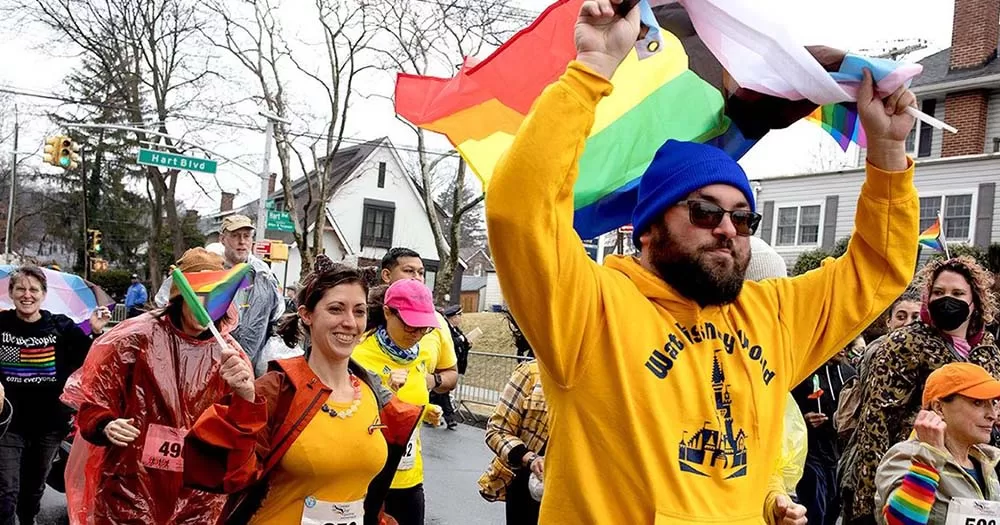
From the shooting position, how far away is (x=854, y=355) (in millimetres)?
8180

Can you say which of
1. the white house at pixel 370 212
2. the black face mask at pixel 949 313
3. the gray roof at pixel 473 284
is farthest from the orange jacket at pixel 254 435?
the gray roof at pixel 473 284

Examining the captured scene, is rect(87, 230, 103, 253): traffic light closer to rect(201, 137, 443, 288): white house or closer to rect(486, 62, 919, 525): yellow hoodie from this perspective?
rect(201, 137, 443, 288): white house

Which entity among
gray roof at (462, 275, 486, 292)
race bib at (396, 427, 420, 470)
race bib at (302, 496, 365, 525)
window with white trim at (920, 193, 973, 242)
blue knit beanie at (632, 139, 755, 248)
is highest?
window with white trim at (920, 193, 973, 242)

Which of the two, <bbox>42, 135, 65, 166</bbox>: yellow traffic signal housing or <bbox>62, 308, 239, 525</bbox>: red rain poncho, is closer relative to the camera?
<bbox>62, 308, 239, 525</bbox>: red rain poncho

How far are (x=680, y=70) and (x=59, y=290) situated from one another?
6281 millimetres

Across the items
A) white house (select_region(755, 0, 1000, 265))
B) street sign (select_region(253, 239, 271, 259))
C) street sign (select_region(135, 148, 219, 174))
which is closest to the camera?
street sign (select_region(135, 148, 219, 174))

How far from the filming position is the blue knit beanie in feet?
8.09

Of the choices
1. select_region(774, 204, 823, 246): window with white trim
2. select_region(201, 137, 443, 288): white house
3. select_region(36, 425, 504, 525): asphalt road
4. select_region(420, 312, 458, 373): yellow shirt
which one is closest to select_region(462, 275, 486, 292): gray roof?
select_region(201, 137, 443, 288): white house

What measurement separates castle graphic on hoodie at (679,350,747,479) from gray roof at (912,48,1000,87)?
83.2 ft

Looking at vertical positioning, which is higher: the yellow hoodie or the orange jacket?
the yellow hoodie

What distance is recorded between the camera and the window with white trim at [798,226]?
2952 cm

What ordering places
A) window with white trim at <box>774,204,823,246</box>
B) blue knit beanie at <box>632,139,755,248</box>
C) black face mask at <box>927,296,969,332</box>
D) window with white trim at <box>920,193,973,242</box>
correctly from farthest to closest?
1. window with white trim at <box>774,204,823,246</box>
2. window with white trim at <box>920,193,973,242</box>
3. black face mask at <box>927,296,969,332</box>
4. blue knit beanie at <box>632,139,755,248</box>

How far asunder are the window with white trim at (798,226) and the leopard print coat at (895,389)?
25375mm

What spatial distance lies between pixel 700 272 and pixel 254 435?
5.89 feet
